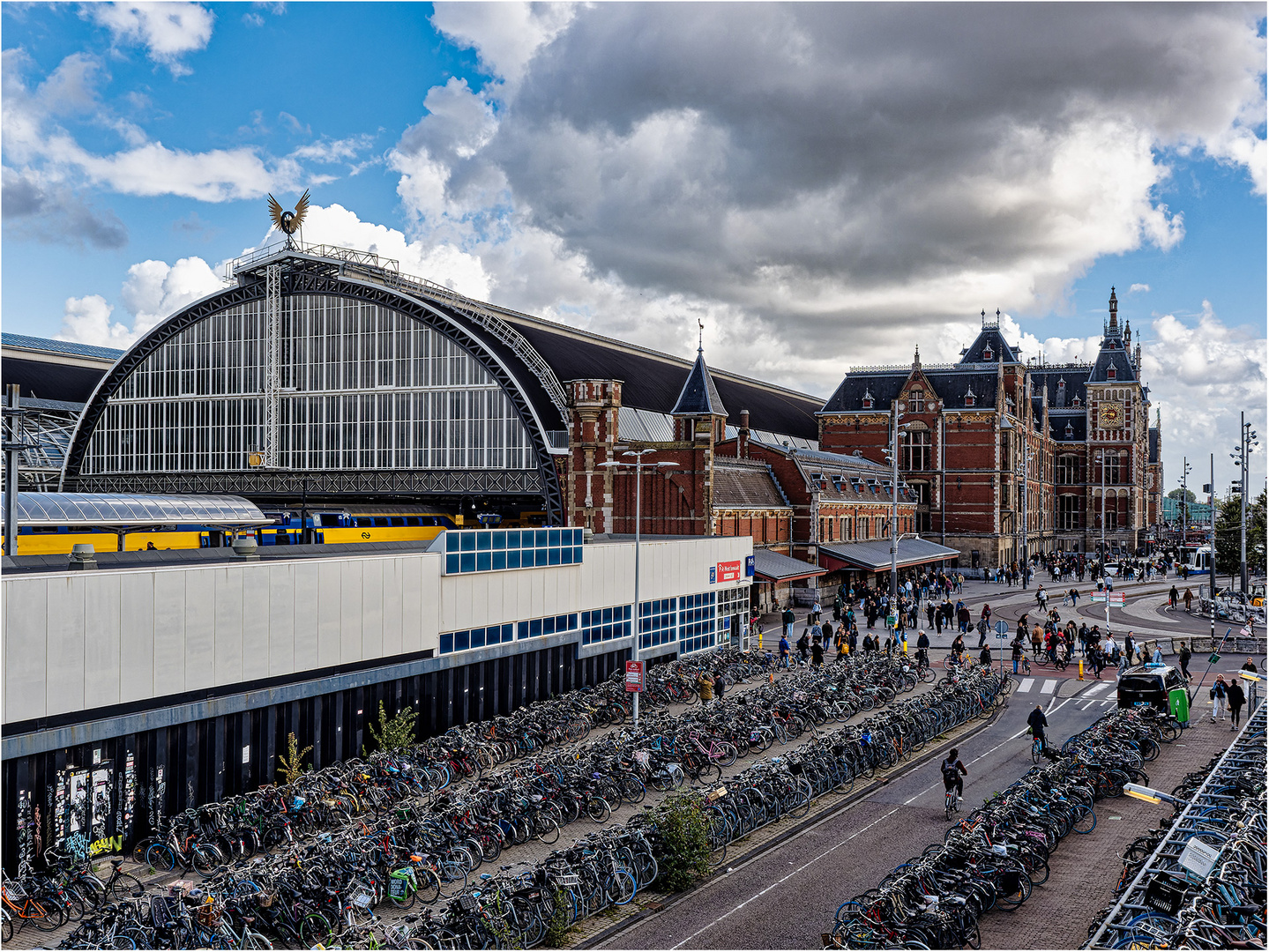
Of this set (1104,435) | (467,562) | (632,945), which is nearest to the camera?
(632,945)

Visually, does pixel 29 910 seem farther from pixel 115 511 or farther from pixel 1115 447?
pixel 1115 447

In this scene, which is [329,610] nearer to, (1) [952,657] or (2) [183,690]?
(2) [183,690]

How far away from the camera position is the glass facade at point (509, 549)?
27.7 m

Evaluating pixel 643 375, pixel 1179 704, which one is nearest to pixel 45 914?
pixel 1179 704

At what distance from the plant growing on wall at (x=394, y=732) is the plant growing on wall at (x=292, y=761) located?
5.97ft

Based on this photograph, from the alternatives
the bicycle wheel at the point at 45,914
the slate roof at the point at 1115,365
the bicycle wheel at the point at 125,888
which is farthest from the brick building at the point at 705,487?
the slate roof at the point at 1115,365

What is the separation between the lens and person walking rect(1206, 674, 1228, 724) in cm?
2972

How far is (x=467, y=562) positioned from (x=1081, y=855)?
53.9ft

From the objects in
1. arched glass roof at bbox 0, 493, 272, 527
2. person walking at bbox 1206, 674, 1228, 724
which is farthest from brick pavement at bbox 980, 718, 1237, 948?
arched glass roof at bbox 0, 493, 272, 527

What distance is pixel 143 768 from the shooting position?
766 inches

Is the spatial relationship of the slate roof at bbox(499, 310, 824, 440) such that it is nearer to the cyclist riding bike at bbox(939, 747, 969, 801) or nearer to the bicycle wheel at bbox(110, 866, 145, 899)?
the cyclist riding bike at bbox(939, 747, 969, 801)

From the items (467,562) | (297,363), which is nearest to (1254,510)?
(297,363)

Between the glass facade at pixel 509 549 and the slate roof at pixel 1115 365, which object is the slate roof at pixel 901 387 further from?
the glass facade at pixel 509 549

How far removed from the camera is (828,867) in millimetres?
18578
